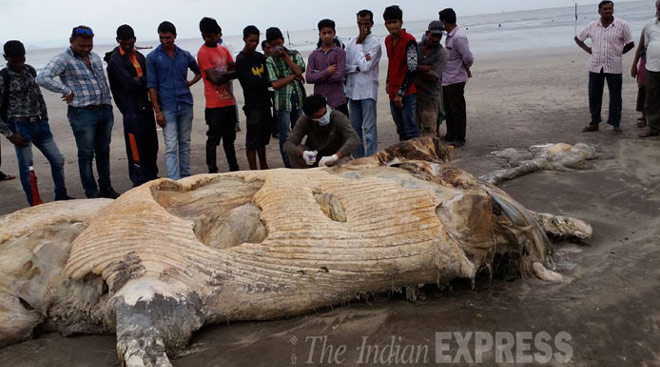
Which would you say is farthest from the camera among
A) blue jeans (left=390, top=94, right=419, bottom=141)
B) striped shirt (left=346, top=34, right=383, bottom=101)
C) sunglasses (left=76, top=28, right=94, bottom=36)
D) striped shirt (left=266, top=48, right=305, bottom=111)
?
blue jeans (left=390, top=94, right=419, bottom=141)

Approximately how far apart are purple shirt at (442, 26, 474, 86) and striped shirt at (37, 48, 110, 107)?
5.42m

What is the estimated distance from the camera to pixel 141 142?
741 centimetres

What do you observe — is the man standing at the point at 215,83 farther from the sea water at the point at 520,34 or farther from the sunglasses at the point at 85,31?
the sea water at the point at 520,34

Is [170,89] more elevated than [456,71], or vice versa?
[170,89]

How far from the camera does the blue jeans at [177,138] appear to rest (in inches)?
288

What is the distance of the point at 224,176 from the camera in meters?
5.20

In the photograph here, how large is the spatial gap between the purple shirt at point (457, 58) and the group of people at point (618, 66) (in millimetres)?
2139

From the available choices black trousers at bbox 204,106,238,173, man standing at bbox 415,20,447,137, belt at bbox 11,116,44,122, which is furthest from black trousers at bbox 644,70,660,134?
belt at bbox 11,116,44,122

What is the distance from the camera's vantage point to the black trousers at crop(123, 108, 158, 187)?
732 cm

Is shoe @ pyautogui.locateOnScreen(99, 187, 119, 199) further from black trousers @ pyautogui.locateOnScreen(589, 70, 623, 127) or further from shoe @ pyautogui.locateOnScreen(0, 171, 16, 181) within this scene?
black trousers @ pyautogui.locateOnScreen(589, 70, 623, 127)

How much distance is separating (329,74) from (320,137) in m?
1.45

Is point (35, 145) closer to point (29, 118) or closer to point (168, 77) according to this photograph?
point (29, 118)

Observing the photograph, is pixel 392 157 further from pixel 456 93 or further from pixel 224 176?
pixel 456 93

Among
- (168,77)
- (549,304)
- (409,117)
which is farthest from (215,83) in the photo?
(549,304)
